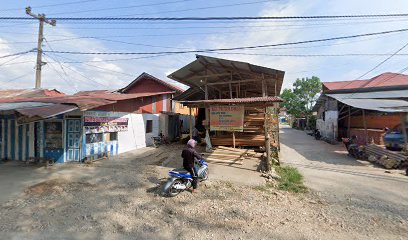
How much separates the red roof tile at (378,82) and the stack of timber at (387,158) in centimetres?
1295

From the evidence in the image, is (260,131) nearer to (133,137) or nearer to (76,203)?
(133,137)

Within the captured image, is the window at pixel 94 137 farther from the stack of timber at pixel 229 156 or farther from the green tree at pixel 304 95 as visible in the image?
the green tree at pixel 304 95

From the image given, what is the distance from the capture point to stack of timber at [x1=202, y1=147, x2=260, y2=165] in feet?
32.5

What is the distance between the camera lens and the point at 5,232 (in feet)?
13.6

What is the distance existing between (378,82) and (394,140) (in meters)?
12.3

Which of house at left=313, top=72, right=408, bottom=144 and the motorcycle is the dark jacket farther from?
house at left=313, top=72, right=408, bottom=144

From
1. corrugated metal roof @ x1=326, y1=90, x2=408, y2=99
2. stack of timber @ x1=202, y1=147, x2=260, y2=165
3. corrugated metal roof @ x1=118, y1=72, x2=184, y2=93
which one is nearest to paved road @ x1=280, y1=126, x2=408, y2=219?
stack of timber @ x1=202, y1=147, x2=260, y2=165

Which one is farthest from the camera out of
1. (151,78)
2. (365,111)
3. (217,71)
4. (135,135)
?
(151,78)

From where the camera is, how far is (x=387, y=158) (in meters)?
9.84

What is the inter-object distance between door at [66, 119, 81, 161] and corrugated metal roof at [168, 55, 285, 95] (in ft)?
21.3

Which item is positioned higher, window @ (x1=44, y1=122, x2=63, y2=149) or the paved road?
window @ (x1=44, y1=122, x2=63, y2=149)

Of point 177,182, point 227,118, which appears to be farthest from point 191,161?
point 227,118

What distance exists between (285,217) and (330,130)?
725 inches

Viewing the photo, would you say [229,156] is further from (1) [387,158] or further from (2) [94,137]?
(1) [387,158]
